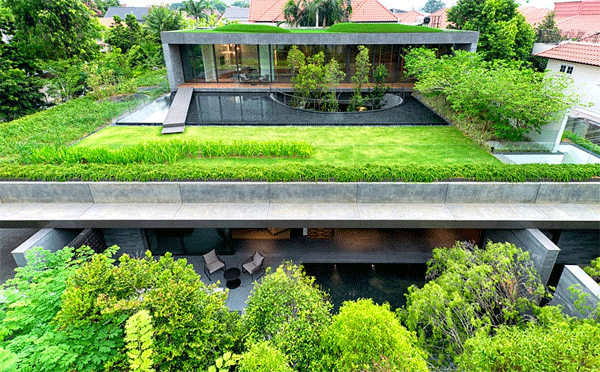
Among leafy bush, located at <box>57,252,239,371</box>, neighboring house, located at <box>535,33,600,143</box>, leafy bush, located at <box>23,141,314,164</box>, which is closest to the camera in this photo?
leafy bush, located at <box>57,252,239,371</box>

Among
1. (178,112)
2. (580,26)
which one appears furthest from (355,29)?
(580,26)

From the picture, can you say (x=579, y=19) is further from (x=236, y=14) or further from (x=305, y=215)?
(x=236, y=14)

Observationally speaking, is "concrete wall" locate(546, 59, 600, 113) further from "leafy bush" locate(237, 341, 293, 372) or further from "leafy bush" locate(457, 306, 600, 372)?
"leafy bush" locate(237, 341, 293, 372)

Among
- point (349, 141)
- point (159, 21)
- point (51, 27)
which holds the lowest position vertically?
point (349, 141)

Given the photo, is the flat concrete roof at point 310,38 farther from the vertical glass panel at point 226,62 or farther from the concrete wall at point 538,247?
the concrete wall at point 538,247

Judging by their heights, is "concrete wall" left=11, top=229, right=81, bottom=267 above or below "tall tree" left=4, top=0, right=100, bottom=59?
below

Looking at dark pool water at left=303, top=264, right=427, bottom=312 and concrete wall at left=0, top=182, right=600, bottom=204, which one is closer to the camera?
dark pool water at left=303, top=264, right=427, bottom=312

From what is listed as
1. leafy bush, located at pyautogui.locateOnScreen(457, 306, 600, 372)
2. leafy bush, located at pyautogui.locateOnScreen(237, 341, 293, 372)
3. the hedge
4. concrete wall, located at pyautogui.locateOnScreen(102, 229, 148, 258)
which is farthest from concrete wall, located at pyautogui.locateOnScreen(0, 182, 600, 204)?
leafy bush, located at pyautogui.locateOnScreen(237, 341, 293, 372)

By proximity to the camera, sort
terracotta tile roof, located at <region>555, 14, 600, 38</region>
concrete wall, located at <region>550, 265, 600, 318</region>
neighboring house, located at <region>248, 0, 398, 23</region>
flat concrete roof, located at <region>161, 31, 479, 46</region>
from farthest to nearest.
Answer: neighboring house, located at <region>248, 0, 398, 23</region> < terracotta tile roof, located at <region>555, 14, 600, 38</region> < flat concrete roof, located at <region>161, 31, 479, 46</region> < concrete wall, located at <region>550, 265, 600, 318</region>
